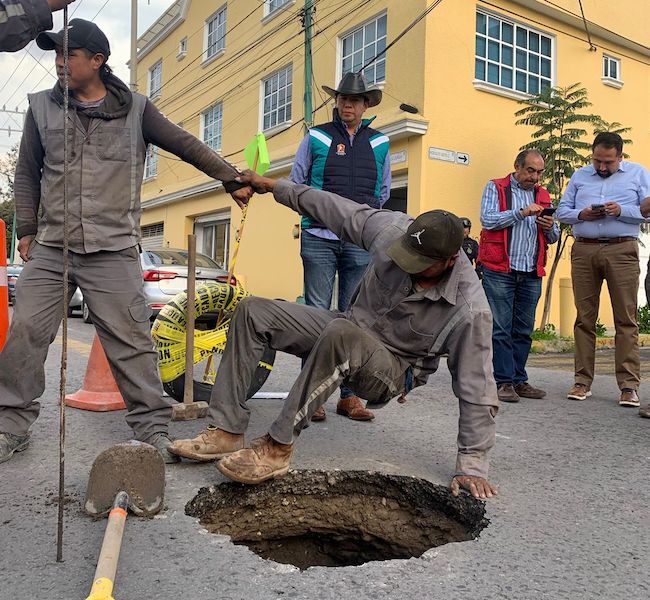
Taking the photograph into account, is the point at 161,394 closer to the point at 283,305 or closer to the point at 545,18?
the point at 283,305

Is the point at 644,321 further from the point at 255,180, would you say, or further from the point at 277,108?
the point at 255,180

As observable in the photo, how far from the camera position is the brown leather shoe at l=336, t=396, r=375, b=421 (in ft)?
12.9

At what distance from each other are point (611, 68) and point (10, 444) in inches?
569

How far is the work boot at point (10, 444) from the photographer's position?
2.91m

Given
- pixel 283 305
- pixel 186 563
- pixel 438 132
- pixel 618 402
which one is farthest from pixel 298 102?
pixel 186 563

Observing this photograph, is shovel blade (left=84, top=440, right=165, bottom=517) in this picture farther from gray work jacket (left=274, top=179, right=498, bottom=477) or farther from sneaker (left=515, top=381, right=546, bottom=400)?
sneaker (left=515, top=381, right=546, bottom=400)

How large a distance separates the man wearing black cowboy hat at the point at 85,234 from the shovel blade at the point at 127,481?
0.58 metres

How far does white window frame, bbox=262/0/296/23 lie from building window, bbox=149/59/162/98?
7.60 m

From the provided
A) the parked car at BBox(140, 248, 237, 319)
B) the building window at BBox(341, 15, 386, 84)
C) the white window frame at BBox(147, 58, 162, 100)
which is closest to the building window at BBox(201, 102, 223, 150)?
the white window frame at BBox(147, 58, 162, 100)

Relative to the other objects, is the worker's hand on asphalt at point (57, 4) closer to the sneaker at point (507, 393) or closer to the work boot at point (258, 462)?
the work boot at point (258, 462)

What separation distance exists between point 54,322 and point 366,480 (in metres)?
1.67

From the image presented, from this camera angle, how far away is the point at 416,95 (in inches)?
438

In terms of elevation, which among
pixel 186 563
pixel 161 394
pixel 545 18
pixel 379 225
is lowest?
pixel 186 563

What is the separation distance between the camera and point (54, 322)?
303cm
